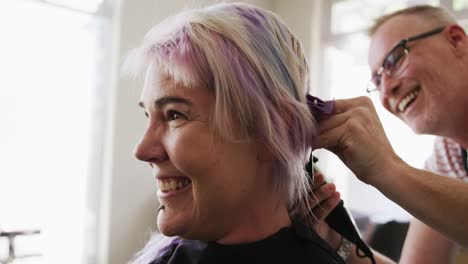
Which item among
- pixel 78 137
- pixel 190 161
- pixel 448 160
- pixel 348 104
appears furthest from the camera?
pixel 78 137

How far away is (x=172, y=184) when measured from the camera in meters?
0.89

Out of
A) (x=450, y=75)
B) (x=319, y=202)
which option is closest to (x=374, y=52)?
(x=450, y=75)

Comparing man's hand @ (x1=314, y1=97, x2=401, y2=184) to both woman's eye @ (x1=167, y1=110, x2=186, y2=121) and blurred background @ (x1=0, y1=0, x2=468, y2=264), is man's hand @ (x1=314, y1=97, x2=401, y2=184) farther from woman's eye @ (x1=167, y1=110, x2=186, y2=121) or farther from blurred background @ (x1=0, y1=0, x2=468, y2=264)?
blurred background @ (x1=0, y1=0, x2=468, y2=264)

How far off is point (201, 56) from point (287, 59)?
0.20m

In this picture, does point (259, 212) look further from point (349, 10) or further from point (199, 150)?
point (349, 10)

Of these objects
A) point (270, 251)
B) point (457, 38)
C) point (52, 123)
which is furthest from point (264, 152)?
point (52, 123)

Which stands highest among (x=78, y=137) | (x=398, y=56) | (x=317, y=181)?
(x=398, y=56)

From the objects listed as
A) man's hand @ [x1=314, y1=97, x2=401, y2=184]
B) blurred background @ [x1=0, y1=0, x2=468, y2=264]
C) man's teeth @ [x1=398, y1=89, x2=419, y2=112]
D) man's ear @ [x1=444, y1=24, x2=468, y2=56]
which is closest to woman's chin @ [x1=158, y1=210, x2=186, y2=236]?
man's hand @ [x1=314, y1=97, x2=401, y2=184]

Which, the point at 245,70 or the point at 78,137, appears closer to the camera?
the point at 245,70

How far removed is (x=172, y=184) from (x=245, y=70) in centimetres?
29

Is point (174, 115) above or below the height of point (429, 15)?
below

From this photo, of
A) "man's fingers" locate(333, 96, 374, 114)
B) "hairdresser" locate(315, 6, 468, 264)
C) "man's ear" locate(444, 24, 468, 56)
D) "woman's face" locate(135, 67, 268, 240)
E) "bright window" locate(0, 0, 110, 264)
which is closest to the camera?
"woman's face" locate(135, 67, 268, 240)

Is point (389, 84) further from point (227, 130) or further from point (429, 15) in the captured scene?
point (227, 130)

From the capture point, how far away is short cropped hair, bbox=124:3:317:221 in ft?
2.83
